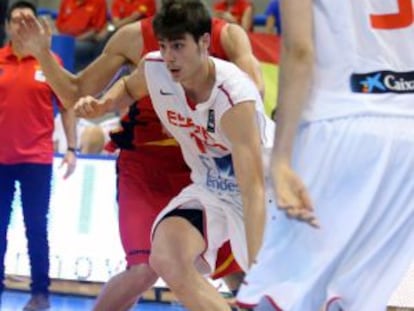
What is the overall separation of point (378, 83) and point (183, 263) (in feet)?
5.32

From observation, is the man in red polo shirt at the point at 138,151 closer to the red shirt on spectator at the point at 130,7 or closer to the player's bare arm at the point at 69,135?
the player's bare arm at the point at 69,135

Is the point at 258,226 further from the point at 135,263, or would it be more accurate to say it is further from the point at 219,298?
the point at 135,263

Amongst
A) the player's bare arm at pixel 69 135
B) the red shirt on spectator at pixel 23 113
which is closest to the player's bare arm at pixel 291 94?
the red shirt on spectator at pixel 23 113

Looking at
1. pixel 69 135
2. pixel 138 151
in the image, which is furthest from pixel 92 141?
pixel 138 151

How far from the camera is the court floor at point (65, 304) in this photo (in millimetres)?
6848

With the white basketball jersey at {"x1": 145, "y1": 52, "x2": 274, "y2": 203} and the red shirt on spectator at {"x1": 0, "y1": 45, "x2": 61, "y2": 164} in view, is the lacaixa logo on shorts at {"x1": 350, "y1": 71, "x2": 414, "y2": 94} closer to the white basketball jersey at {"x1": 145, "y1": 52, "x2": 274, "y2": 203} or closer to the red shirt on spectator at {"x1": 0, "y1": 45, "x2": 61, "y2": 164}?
the white basketball jersey at {"x1": 145, "y1": 52, "x2": 274, "y2": 203}

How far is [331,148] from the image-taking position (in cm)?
244

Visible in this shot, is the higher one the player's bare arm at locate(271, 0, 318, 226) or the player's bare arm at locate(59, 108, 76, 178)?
the player's bare arm at locate(271, 0, 318, 226)

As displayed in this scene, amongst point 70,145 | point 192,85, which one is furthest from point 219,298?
point 70,145

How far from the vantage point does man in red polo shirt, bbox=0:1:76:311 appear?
652 centimetres

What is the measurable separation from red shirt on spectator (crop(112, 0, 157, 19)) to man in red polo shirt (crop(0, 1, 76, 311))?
160 inches

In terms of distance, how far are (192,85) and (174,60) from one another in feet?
0.54

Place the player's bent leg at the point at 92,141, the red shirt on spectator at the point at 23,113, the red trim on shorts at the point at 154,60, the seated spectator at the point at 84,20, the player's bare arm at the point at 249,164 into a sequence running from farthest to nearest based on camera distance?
the seated spectator at the point at 84,20
the player's bent leg at the point at 92,141
the red shirt on spectator at the point at 23,113
the red trim on shorts at the point at 154,60
the player's bare arm at the point at 249,164

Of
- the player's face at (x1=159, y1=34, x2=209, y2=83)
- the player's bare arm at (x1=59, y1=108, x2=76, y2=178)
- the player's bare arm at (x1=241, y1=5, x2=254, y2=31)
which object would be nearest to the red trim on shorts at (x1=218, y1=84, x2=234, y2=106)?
the player's face at (x1=159, y1=34, x2=209, y2=83)
